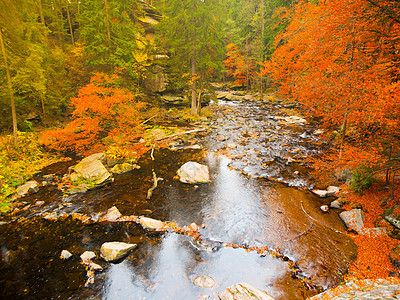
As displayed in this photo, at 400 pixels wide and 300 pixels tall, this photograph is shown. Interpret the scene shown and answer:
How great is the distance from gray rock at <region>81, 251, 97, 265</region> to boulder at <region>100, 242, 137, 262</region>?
24 cm

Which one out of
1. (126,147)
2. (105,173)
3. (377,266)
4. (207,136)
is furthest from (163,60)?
(377,266)

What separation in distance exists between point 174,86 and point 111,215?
776 inches

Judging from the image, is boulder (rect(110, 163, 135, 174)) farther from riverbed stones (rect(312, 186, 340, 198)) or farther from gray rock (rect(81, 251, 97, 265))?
riverbed stones (rect(312, 186, 340, 198))

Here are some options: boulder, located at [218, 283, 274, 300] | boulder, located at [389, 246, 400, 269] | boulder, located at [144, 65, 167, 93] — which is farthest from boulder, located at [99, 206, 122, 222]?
boulder, located at [144, 65, 167, 93]

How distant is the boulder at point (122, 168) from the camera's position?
10.3 m

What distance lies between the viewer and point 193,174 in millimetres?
9633

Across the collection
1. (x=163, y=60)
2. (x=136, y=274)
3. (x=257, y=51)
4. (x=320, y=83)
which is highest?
(x=257, y=51)

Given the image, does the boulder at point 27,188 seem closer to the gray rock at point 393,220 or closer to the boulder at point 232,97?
the gray rock at point 393,220

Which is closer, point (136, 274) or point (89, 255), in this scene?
point (136, 274)

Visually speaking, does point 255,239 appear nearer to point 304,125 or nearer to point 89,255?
point 89,255

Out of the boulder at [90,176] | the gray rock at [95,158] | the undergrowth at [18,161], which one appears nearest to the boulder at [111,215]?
the boulder at [90,176]

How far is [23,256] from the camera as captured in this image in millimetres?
5438

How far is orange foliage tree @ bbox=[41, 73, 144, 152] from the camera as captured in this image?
1155 cm

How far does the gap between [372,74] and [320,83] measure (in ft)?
5.58
